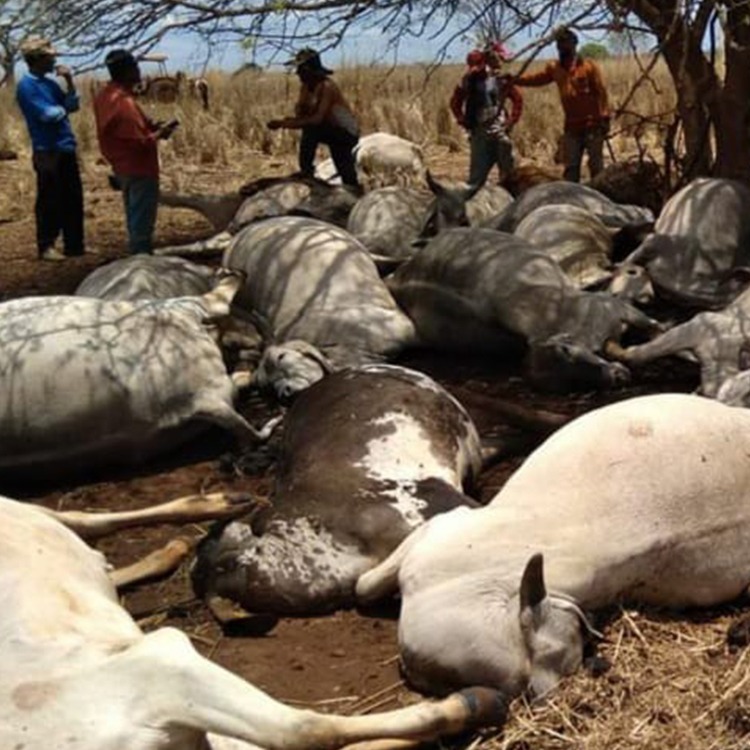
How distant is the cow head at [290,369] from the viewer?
7.11m

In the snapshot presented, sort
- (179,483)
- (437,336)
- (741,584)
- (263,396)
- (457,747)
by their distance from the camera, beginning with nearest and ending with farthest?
1. (457,747)
2. (741,584)
3. (179,483)
4. (263,396)
5. (437,336)

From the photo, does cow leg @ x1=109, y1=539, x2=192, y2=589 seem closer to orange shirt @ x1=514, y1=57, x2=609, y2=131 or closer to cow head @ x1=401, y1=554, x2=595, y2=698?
cow head @ x1=401, y1=554, x2=595, y2=698

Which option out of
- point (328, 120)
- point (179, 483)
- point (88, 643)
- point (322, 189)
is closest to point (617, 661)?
point (88, 643)

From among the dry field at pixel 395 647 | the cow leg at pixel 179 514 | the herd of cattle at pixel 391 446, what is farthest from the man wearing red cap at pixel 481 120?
the cow leg at pixel 179 514

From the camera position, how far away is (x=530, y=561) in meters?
4.16

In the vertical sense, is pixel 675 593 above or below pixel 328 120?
below

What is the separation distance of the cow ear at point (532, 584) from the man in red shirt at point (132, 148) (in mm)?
7007

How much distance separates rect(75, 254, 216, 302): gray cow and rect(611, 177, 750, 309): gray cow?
2.31m

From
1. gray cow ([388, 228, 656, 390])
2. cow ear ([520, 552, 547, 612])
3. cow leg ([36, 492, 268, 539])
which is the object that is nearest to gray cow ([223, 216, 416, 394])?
gray cow ([388, 228, 656, 390])

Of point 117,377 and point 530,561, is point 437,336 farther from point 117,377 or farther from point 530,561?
point 530,561

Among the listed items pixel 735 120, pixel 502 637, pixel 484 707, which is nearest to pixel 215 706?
pixel 484 707

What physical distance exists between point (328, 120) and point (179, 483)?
21.9ft

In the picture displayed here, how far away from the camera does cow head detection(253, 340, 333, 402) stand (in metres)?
7.11

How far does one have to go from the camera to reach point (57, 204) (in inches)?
466
